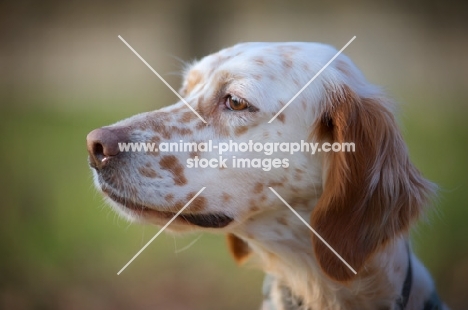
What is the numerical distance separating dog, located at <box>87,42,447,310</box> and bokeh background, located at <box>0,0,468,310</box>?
0.59m

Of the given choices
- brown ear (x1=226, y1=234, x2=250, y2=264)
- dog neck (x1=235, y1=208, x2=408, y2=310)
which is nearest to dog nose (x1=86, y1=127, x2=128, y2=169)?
dog neck (x1=235, y1=208, x2=408, y2=310)

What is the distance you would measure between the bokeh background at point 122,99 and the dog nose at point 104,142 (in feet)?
2.64

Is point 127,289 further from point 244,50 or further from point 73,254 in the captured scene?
point 244,50

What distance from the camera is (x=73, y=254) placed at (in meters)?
2.34

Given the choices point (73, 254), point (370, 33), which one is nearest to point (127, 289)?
point (73, 254)

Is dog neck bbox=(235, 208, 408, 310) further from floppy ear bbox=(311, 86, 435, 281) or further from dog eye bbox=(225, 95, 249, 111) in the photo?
dog eye bbox=(225, 95, 249, 111)

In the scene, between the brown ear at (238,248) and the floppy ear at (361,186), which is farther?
the brown ear at (238,248)

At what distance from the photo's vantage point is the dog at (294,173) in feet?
4.81

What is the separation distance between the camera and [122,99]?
91.3 inches

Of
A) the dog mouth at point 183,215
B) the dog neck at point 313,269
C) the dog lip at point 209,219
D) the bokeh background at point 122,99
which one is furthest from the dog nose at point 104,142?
the bokeh background at point 122,99

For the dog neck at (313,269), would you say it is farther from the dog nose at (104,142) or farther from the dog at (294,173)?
the dog nose at (104,142)

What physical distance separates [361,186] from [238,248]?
1.77 feet

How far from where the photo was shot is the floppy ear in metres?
1.48

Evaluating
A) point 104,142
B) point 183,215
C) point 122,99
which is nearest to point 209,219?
point 183,215
